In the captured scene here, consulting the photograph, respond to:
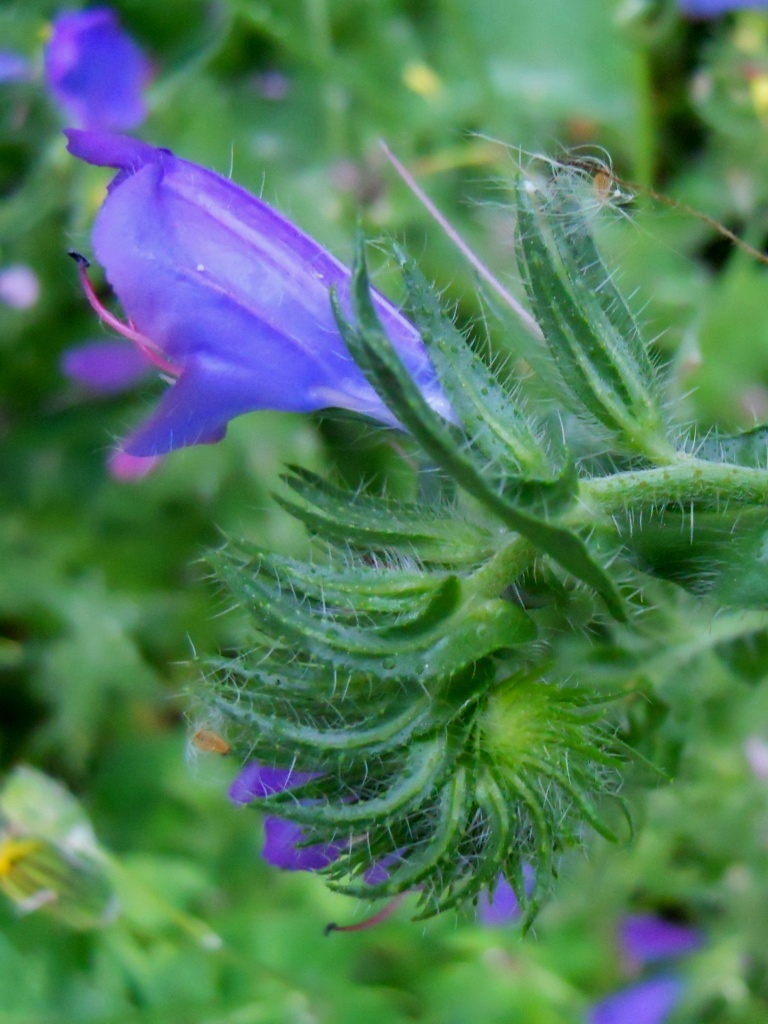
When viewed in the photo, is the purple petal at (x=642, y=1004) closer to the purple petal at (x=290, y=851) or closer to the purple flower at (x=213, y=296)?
the purple petal at (x=290, y=851)

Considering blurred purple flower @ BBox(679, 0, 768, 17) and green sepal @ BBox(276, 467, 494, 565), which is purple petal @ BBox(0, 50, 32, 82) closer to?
blurred purple flower @ BBox(679, 0, 768, 17)

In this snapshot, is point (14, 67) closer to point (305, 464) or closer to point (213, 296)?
point (305, 464)

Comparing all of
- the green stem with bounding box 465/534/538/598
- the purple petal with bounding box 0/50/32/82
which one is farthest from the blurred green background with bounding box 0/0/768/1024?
the green stem with bounding box 465/534/538/598

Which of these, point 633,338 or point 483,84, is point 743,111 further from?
point 633,338

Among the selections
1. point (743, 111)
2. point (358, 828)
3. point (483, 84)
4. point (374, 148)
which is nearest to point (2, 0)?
point (374, 148)

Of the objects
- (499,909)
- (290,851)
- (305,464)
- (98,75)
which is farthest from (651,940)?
(98,75)

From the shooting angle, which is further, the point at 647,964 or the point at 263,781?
the point at 647,964
